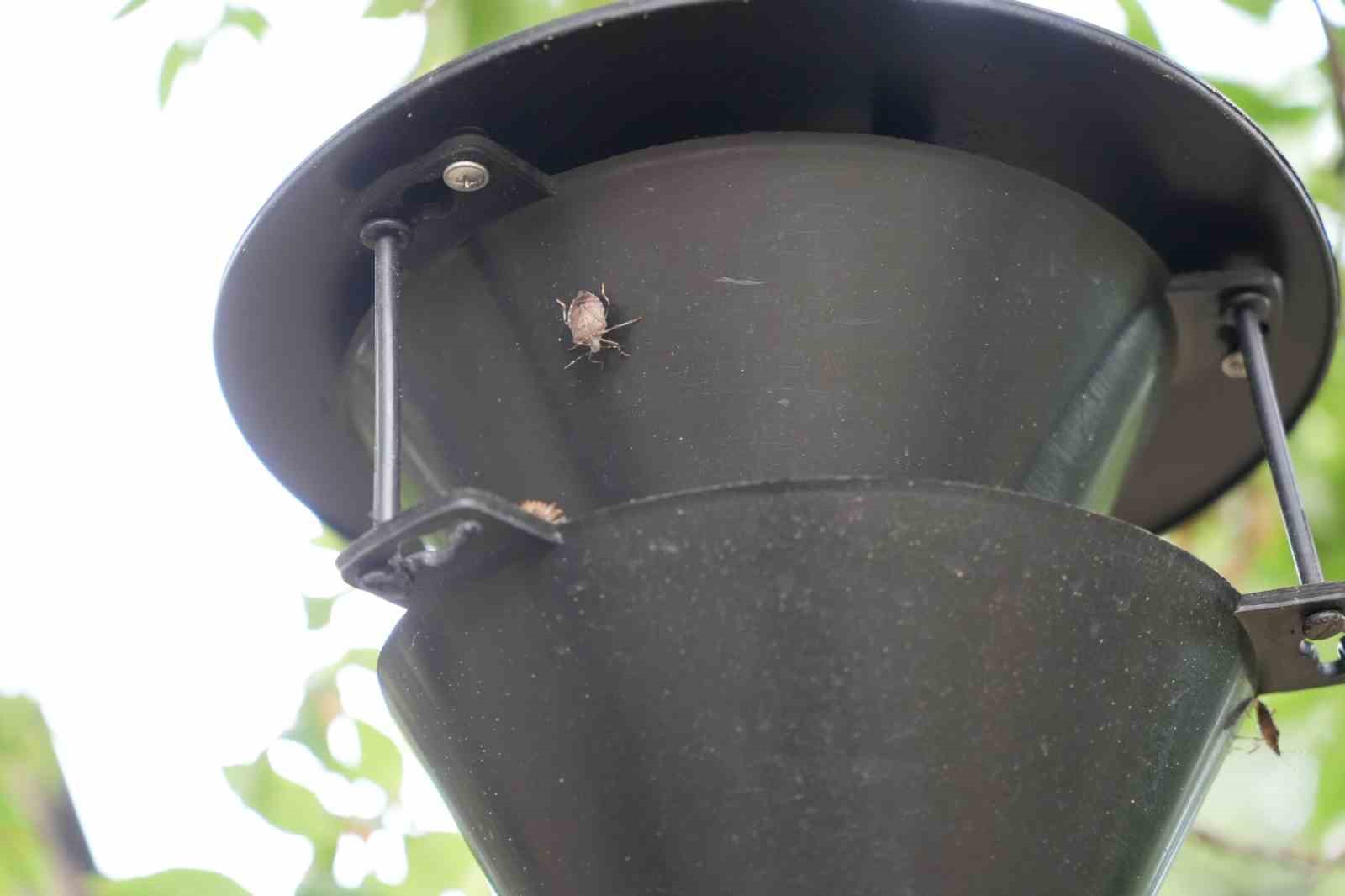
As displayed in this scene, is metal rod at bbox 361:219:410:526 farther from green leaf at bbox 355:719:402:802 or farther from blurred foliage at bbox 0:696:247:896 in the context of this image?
green leaf at bbox 355:719:402:802

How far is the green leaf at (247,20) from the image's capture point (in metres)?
1.64

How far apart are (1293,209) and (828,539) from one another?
0.40 meters

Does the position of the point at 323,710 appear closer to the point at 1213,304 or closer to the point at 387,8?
the point at 387,8

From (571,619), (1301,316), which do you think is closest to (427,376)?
(571,619)

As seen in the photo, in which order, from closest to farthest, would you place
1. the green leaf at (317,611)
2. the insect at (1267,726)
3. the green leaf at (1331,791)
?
the insect at (1267,726)
the green leaf at (1331,791)
the green leaf at (317,611)

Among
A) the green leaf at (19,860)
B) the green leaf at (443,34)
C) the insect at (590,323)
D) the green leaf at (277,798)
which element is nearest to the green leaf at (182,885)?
the green leaf at (19,860)

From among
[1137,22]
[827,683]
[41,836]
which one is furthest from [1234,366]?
[41,836]

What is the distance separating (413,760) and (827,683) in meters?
1.03

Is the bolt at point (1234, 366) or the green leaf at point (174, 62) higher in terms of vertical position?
the green leaf at point (174, 62)

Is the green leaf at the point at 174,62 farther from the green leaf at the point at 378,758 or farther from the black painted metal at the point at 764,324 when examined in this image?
the black painted metal at the point at 764,324

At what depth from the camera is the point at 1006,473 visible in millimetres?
783

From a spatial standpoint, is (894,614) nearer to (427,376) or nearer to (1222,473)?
(427,376)

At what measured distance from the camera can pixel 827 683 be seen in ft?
2.10

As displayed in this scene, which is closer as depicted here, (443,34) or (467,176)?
(467,176)
